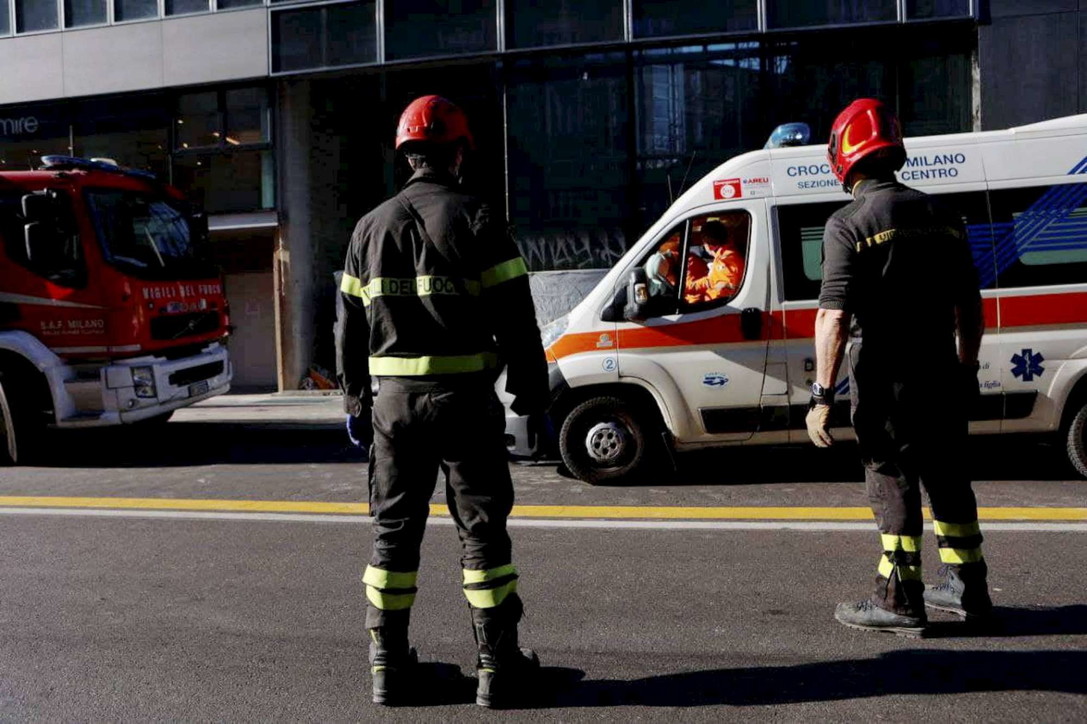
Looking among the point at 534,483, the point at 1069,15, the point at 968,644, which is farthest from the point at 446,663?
the point at 1069,15

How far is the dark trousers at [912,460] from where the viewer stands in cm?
399

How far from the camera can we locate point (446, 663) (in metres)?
3.84

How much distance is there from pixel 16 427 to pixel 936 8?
38.0ft

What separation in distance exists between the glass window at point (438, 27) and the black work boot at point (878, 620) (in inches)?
464

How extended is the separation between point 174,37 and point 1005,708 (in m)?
15.8

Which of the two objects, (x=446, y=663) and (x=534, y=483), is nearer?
(x=446, y=663)

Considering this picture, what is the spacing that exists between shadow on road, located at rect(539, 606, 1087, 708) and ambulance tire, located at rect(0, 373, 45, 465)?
24.3ft

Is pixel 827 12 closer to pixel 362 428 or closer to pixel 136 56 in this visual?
pixel 136 56

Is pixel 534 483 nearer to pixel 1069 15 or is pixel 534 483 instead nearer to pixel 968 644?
pixel 968 644

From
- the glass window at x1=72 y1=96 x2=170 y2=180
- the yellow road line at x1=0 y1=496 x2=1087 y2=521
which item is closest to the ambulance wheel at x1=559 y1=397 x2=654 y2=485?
the yellow road line at x1=0 y1=496 x2=1087 y2=521

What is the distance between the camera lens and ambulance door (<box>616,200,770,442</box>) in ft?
23.5

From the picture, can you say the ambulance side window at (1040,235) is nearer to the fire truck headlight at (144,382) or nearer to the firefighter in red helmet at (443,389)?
the firefighter in red helmet at (443,389)

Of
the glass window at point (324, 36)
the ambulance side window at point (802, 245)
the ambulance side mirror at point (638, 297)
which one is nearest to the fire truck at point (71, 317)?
the ambulance side mirror at point (638, 297)

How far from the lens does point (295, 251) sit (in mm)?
16266
